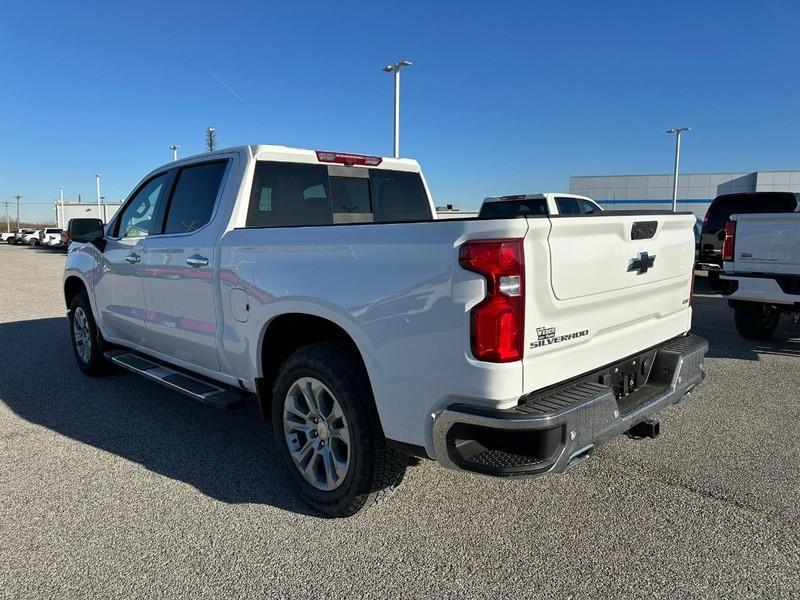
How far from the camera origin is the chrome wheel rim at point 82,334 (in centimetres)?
600

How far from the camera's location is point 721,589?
253 cm

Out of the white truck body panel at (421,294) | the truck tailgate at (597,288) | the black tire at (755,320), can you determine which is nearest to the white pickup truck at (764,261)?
the black tire at (755,320)

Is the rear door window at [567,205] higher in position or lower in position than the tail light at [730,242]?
higher

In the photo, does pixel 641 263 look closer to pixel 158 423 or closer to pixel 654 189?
pixel 158 423

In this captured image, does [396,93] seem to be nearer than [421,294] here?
No

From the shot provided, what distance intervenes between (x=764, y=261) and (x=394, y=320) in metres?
5.78

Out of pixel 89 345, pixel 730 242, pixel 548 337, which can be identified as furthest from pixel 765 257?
pixel 89 345

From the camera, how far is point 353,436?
2.90 meters

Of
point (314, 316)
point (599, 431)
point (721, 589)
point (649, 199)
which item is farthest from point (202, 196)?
point (649, 199)

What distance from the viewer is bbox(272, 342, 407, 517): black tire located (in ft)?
9.49

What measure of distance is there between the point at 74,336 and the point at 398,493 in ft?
15.0

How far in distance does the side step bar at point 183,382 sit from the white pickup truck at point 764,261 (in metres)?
5.89

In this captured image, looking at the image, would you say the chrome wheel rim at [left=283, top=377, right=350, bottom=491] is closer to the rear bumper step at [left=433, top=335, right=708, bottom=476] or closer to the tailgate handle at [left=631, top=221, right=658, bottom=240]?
the rear bumper step at [left=433, top=335, right=708, bottom=476]

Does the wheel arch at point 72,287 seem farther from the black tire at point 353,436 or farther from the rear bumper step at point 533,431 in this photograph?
the rear bumper step at point 533,431
